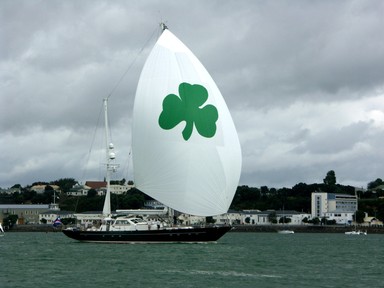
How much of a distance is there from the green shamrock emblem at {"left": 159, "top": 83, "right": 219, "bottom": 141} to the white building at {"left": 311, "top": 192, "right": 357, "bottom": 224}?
110 meters

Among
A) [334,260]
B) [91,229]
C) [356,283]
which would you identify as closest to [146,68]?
[91,229]

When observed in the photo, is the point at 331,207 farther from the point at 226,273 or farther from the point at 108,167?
the point at 226,273

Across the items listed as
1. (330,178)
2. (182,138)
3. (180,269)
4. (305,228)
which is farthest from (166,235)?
(330,178)

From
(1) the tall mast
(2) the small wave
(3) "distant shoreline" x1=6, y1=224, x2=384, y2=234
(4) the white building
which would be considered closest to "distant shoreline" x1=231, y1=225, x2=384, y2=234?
(3) "distant shoreline" x1=6, y1=224, x2=384, y2=234

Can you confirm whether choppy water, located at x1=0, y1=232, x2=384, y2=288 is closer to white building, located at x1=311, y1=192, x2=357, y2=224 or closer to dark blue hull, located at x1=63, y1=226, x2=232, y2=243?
dark blue hull, located at x1=63, y1=226, x2=232, y2=243

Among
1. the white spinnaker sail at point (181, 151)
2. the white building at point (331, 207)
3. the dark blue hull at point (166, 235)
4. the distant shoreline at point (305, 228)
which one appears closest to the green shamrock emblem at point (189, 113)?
the white spinnaker sail at point (181, 151)

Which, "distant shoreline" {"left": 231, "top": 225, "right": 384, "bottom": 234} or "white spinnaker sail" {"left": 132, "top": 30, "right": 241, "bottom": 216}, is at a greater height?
"white spinnaker sail" {"left": 132, "top": 30, "right": 241, "bottom": 216}

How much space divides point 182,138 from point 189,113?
135 cm

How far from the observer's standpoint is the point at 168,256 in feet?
124

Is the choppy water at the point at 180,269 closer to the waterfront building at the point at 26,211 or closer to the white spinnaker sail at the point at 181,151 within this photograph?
the white spinnaker sail at the point at 181,151

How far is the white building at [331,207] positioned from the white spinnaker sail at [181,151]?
109004mm

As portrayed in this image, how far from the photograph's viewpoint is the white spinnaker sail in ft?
137

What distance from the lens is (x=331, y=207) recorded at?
15275 cm

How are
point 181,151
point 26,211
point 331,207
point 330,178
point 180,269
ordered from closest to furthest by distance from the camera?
point 180,269 < point 181,151 < point 331,207 < point 26,211 < point 330,178
